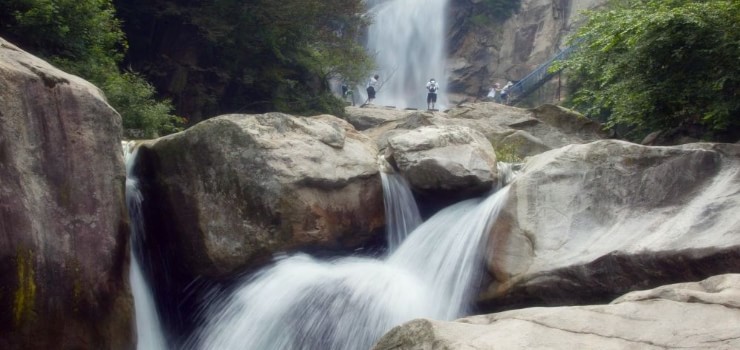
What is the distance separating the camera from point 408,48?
121 feet

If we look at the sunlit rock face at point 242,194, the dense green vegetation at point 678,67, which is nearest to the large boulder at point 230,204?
the sunlit rock face at point 242,194

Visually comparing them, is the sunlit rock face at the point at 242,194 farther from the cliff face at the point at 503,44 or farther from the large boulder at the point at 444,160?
the cliff face at the point at 503,44

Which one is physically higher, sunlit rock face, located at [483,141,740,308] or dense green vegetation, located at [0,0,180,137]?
dense green vegetation, located at [0,0,180,137]

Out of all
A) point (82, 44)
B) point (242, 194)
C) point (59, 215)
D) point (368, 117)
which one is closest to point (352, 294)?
point (242, 194)

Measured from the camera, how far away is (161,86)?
16750 mm

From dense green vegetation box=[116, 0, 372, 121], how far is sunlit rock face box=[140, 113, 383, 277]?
7.92 m

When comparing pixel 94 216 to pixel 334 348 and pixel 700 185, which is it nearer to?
pixel 334 348

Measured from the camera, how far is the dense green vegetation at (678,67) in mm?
8539

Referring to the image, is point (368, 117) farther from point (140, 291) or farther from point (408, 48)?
point (408, 48)

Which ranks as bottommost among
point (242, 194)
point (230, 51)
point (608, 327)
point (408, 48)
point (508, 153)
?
point (608, 327)

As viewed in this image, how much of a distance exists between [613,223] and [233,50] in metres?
12.0

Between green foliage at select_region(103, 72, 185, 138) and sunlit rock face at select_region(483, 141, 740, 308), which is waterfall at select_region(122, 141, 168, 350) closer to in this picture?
green foliage at select_region(103, 72, 185, 138)

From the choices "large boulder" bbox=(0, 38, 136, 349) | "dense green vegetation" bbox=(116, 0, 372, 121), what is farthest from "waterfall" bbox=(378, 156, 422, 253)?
"dense green vegetation" bbox=(116, 0, 372, 121)

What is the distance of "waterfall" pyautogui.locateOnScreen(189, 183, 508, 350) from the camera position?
7223 millimetres
